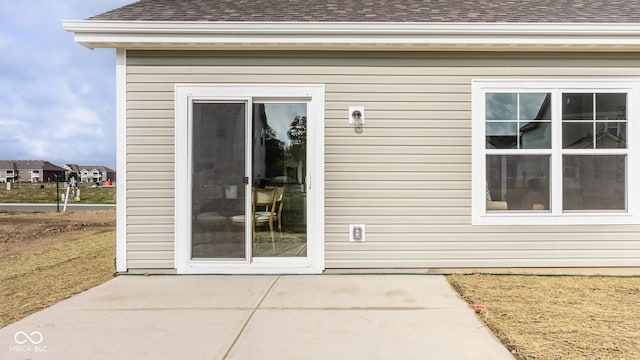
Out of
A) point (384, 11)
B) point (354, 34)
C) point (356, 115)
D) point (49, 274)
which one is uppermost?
point (384, 11)

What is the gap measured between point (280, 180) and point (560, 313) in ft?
10.2

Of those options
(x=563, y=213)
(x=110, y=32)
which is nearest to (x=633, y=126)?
(x=563, y=213)

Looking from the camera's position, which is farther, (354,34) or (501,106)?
(501,106)

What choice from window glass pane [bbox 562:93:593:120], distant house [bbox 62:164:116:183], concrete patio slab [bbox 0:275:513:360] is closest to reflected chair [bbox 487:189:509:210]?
concrete patio slab [bbox 0:275:513:360]

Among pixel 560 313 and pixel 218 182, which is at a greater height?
pixel 218 182

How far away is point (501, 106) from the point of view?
4.95m

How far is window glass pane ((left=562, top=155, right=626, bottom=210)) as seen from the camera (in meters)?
4.93

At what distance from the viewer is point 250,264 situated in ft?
16.1

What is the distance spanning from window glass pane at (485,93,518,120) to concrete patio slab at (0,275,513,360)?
6.78 ft

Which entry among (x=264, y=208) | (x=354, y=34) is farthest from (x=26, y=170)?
(x=354, y=34)

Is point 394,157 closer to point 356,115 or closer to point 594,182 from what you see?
point 356,115

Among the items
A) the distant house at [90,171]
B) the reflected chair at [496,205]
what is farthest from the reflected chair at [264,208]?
the distant house at [90,171]

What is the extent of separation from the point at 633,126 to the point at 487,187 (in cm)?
184

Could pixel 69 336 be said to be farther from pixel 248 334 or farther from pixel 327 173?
pixel 327 173
